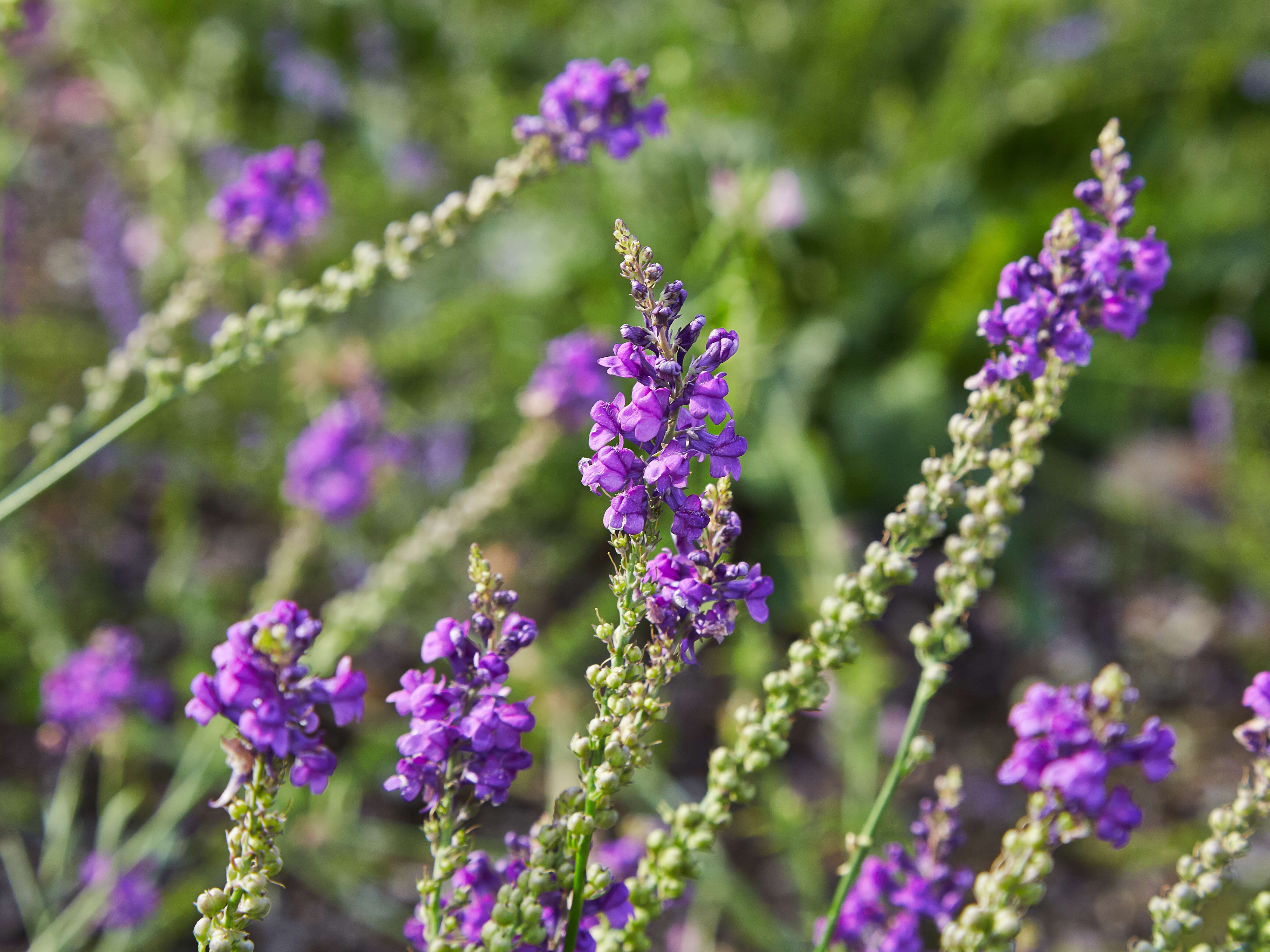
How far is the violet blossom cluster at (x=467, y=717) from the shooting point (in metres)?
0.87

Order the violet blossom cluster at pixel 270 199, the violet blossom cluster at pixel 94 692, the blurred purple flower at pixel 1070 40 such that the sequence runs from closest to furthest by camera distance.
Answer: the violet blossom cluster at pixel 270 199, the violet blossom cluster at pixel 94 692, the blurred purple flower at pixel 1070 40

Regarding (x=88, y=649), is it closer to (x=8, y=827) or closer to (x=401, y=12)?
(x=8, y=827)

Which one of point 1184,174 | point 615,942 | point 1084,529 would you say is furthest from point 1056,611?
point 615,942

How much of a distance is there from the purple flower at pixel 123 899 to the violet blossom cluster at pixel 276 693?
1306mm

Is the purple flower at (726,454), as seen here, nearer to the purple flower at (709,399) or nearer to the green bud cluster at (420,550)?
the purple flower at (709,399)

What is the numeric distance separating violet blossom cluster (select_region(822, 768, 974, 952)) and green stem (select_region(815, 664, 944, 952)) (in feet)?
0.51

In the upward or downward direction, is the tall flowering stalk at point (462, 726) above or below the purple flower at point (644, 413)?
below

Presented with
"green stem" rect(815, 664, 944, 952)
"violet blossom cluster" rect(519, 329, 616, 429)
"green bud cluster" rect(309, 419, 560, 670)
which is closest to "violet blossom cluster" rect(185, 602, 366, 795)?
"green stem" rect(815, 664, 944, 952)

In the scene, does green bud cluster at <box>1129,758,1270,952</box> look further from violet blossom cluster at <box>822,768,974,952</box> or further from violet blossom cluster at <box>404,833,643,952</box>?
violet blossom cluster at <box>404,833,643,952</box>

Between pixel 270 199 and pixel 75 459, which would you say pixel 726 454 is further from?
pixel 270 199

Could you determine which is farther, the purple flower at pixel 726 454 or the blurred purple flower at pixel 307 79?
the blurred purple flower at pixel 307 79

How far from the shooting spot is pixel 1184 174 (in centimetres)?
390

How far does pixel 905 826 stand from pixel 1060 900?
431 mm

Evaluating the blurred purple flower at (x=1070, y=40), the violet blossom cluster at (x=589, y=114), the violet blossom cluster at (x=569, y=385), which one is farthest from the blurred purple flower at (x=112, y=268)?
the blurred purple flower at (x=1070, y=40)
